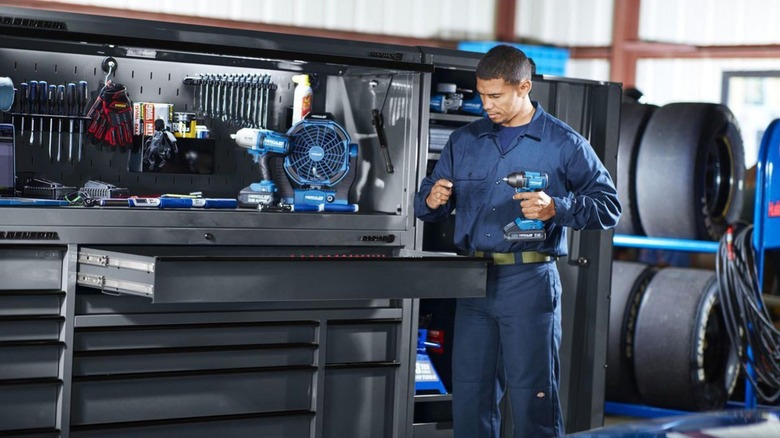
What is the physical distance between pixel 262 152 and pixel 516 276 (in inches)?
38.6

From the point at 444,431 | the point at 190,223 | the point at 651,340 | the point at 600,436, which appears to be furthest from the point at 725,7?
the point at 600,436

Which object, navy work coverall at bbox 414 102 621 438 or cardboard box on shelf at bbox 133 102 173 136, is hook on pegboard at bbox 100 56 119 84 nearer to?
cardboard box on shelf at bbox 133 102 173 136

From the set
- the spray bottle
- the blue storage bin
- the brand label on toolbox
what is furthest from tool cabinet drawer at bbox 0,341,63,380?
the blue storage bin

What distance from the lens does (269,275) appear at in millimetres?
2936

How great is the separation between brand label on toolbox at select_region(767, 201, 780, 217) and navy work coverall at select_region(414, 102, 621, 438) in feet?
5.97

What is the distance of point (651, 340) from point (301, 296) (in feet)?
8.26

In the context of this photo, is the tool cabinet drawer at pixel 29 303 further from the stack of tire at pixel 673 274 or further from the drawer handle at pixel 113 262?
the stack of tire at pixel 673 274

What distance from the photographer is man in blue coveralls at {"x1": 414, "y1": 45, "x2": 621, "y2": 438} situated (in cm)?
324

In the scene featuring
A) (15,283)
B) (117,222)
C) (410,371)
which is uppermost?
(117,222)

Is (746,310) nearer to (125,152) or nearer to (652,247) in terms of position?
(652,247)

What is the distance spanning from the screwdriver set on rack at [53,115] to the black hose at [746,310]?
296cm

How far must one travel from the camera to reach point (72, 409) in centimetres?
315

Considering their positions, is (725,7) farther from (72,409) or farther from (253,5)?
(72,409)

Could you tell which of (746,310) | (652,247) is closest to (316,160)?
(652,247)
